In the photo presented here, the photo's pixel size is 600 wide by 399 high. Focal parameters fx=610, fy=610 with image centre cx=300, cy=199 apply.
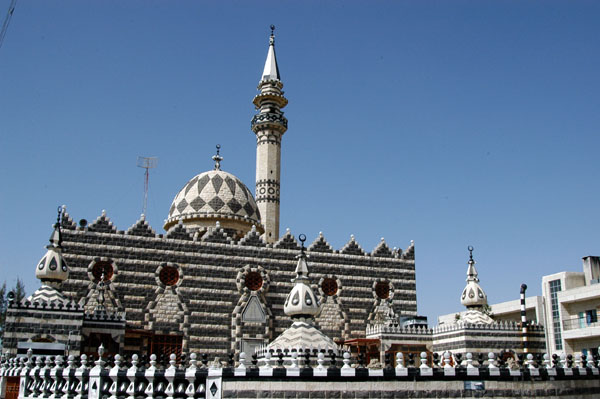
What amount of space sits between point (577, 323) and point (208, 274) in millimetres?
23130

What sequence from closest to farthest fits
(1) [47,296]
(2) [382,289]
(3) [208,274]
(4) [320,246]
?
(1) [47,296], (3) [208,274], (4) [320,246], (2) [382,289]

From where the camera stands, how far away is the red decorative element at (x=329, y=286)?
1223 inches

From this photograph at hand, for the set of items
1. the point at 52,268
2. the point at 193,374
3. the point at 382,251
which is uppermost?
the point at 382,251

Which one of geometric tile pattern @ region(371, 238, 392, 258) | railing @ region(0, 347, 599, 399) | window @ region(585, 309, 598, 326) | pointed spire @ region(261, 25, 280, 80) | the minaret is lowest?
railing @ region(0, 347, 599, 399)

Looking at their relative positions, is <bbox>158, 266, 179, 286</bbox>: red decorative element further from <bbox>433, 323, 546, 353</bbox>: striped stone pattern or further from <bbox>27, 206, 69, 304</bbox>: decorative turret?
<bbox>433, 323, 546, 353</bbox>: striped stone pattern

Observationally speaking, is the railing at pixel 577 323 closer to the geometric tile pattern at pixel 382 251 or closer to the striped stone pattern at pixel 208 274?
the striped stone pattern at pixel 208 274

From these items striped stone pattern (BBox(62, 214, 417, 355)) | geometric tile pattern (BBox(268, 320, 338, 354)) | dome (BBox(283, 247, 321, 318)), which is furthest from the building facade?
geometric tile pattern (BBox(268, 320, 338, 354))

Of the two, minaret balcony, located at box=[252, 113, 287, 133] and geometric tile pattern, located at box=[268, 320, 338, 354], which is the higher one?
minaret balcony, located at box=[252, 113, 287, 133]

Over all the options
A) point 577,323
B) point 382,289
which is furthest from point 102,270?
point 577,323

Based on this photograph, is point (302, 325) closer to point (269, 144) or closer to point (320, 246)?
point (320, 246)

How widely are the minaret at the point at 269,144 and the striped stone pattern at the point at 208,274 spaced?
6758 mm

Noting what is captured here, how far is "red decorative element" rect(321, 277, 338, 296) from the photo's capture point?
31.1 meters

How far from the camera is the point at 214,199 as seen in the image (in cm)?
3284

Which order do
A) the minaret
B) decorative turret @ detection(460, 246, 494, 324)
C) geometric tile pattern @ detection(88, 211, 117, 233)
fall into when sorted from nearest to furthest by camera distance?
geometric tile pattern @ detection(88, 211, 117, 233) < decorative turret @ detection(460, 246, 494, 324) < the minaret
